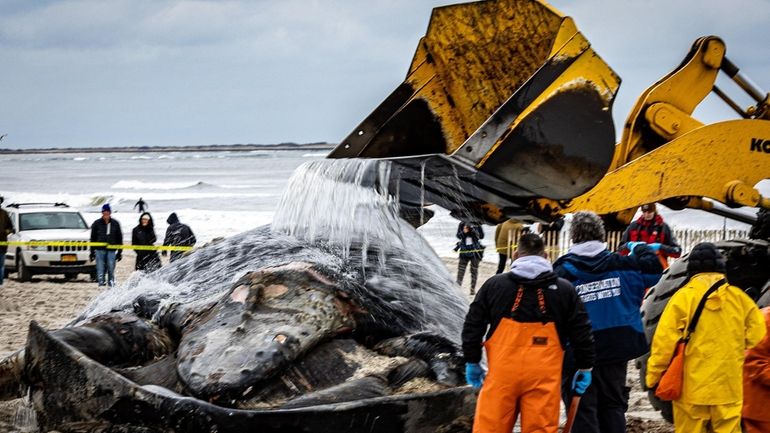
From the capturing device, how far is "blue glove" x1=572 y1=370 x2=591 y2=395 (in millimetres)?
5461

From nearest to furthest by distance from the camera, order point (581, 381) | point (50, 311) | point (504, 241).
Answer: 1. point (581, 381)
2. point (50, 311)
3. point (504, 241)

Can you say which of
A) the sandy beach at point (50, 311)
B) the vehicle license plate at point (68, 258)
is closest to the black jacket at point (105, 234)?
the sandy beach at point (50, 311)

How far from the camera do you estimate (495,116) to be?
671 centimetres

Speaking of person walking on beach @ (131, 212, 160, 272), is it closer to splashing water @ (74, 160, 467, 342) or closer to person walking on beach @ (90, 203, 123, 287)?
person walking on beach @ (90, 203, 123, 287)

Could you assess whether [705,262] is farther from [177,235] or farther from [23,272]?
[23,272]

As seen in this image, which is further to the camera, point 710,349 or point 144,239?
point 144,239

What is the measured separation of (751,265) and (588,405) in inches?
89.1

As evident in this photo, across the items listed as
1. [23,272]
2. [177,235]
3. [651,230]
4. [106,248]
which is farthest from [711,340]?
[23,272]

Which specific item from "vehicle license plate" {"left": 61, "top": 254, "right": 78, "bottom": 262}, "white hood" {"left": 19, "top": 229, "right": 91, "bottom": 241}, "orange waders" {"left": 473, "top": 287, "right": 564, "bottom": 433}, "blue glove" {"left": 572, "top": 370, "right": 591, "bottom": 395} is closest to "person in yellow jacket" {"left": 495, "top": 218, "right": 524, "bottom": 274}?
"vehicle license plate" {"left": 61, "top": 254, "right": 78, "bottom": 262}

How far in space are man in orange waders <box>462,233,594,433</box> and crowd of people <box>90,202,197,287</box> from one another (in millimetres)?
11803

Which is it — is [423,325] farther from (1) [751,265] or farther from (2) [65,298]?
(2) [65,298]

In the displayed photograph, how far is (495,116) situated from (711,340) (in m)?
2.05

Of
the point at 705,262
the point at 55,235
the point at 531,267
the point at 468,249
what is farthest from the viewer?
the point at 55,235

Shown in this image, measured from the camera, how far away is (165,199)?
192 feet
